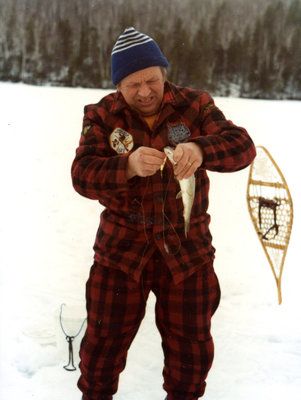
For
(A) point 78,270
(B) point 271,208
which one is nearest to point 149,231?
(A) point 78,270

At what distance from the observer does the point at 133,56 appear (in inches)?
48.9

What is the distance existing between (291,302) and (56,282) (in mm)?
1416

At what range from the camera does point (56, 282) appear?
2.19 meters

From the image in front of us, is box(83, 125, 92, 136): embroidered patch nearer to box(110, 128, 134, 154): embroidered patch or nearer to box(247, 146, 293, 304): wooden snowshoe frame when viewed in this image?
box(110, 128, 134, 154): embroidered patch

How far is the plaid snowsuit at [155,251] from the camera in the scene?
1288 mm

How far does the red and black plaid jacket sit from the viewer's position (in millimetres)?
1281

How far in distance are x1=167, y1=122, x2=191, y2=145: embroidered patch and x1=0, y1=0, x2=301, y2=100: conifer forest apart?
892 mm

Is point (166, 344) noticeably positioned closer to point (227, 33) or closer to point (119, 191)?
point (119, 191)

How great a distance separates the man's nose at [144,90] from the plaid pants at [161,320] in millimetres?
581

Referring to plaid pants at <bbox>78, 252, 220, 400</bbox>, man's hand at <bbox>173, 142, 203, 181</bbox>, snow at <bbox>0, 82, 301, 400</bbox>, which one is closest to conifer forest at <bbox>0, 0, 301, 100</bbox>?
snow at <bbox>0, 82, 301, 400</bbox>

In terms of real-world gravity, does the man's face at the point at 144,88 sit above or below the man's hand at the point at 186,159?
above

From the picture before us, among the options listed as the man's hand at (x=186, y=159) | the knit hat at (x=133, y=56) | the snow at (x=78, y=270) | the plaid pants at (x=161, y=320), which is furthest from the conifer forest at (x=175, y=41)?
the plaid pants at (x=161, y=320)

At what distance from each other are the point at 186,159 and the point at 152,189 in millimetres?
226

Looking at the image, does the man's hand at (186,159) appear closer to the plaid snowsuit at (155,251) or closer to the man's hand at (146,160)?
the man's hand at (146,160)
